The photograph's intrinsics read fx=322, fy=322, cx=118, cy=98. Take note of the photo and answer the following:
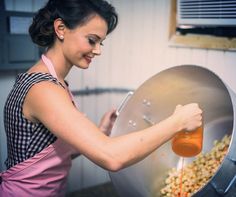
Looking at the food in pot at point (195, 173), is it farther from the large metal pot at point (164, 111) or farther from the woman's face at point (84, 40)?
the woman's face at point (84, 40)

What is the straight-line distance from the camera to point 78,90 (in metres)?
1.74

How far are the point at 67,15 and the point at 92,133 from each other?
0.34m

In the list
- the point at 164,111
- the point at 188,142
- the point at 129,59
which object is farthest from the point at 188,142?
the point at 129,59

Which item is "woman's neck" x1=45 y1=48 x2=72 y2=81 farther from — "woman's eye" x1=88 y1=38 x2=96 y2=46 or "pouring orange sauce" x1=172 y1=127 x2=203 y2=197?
"pouring orange sauce" x1=172 y1=127 x2=203 y2=197

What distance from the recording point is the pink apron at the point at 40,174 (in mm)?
891

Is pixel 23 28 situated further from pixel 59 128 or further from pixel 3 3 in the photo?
pixel 59 128

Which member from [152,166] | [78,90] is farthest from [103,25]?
[78,90]

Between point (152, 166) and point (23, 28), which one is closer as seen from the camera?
point (152, 166)

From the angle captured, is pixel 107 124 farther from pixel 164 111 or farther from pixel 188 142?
pixel 188 142

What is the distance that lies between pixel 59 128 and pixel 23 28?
0.86m

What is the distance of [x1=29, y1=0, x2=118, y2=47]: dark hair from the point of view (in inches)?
33.2

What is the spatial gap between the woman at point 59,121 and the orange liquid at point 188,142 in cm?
7

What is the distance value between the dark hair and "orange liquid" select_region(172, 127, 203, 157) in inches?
15.0

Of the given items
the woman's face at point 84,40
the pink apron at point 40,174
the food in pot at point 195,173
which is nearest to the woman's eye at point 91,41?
the woman's face at point 84,40
